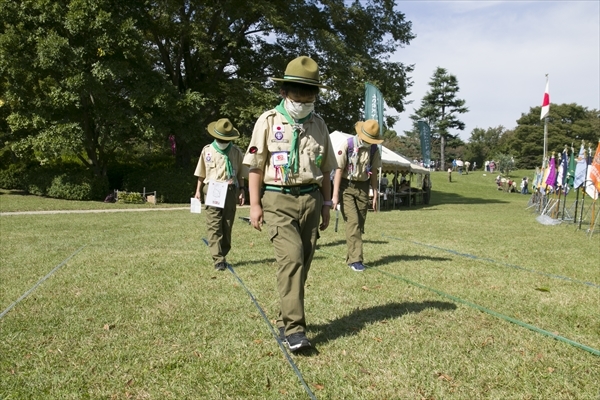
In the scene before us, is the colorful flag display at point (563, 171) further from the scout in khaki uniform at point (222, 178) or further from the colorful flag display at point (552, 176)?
the scout in khaki uniform at point (222, 178)

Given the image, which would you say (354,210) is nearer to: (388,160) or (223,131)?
(223,131)

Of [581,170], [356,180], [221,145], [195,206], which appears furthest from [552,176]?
[221,145]

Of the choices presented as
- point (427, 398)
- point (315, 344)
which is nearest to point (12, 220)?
point (315, 344)

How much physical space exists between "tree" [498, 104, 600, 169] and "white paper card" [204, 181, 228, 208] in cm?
7418

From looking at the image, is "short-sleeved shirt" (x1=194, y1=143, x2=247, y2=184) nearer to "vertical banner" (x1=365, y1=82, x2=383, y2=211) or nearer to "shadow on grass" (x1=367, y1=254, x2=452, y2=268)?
"shadow on grass" (x1=367, y1=254, x2=452, y2=268)

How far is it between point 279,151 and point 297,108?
0.36 m

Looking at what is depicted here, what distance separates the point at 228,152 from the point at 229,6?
18676mm

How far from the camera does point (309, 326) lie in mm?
4477

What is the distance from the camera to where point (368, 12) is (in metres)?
28.0

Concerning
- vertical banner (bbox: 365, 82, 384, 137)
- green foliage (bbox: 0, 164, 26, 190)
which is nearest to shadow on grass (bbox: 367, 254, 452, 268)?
vertical banner (bbox: 365, 82, 384, 137)

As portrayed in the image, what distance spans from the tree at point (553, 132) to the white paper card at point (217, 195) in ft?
243

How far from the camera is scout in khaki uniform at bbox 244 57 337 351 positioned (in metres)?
3.92

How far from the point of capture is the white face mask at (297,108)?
397 cm

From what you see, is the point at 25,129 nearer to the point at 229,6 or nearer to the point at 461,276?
the point at 229,6
